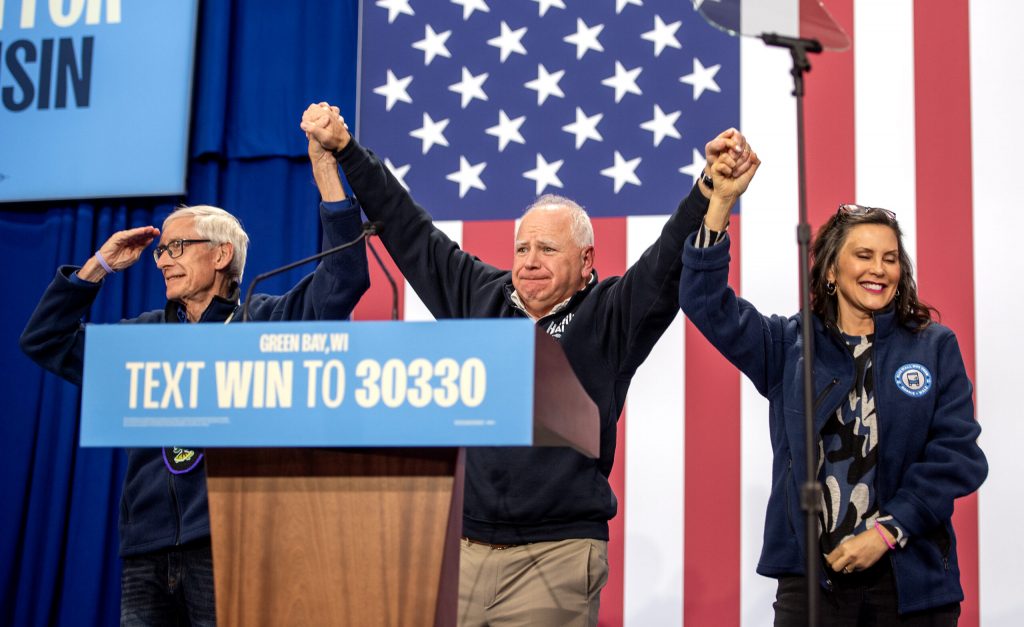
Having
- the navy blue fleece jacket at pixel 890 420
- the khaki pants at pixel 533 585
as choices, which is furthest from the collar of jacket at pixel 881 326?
the khaki pants at pixel 533 585

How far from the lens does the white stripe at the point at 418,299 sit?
3.98 meters

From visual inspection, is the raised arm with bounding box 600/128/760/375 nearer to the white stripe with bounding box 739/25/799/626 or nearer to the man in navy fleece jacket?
the man in navy fleece jacket

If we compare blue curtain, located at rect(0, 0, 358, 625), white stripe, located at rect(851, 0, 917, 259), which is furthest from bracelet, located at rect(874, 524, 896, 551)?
blue curtain, located at rect(0, 0, 358, 625)

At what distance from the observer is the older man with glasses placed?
2.71 m

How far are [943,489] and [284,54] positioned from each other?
282cm

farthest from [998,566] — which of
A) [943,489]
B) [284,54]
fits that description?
[284,54]

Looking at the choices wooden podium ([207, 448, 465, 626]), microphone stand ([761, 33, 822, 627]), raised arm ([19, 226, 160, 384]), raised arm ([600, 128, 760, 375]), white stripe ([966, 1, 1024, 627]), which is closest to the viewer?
wooden podium ([207, 448, 465, 626])

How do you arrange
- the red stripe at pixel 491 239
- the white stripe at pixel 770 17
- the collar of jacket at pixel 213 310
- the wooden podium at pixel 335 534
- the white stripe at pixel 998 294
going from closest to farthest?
the wooden podium at pixel 335 534 < the white stripe at pixel 770 17 < the collar of jacket at pixel 213 310 < the white stripe at pixel 998 294 < the red stripe at pixel 491 239

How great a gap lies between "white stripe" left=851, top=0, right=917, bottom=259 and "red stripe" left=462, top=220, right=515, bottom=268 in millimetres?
1091

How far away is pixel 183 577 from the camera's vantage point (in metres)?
2.83

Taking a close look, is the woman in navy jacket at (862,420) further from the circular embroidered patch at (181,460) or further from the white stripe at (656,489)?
the circular embroidered patch at (181,460)

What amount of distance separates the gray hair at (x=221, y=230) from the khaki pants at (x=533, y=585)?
1.14 m

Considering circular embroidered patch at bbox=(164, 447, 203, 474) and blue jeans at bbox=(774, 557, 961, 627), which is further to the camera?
circular embroidered patch at bbox=(164, 447, 203, 474)

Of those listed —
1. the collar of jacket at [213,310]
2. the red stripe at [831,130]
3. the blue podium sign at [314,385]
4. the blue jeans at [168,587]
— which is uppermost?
the red stripe at [831,130]
